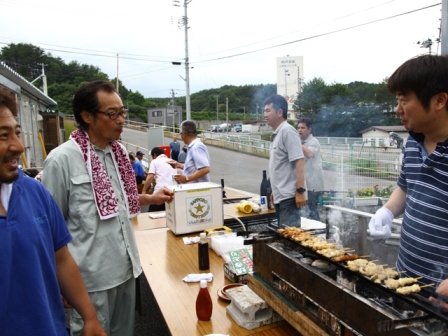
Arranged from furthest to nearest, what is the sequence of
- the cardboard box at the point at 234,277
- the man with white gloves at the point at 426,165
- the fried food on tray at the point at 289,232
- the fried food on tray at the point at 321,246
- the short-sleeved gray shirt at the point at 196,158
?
the short-sleeved gray shirt at the point at 196,158, the cardboard box at the point at 234,277, the fried food on tray at the point at 289,232, the fried food on tray at the point at 321,246, the man with white gloves at the point at 426,165

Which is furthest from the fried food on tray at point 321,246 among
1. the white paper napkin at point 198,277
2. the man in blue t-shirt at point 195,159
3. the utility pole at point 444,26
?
the man in blue t-shirt at point 195,159

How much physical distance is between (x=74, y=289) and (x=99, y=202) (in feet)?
1.62

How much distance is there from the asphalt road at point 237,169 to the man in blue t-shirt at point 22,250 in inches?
383

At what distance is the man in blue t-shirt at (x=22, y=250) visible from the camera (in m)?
1.24

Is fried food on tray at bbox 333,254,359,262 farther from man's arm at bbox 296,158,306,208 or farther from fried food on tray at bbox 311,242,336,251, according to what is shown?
man's arm at bbox 296,158,306,208

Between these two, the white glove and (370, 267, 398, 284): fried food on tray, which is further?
the white glove

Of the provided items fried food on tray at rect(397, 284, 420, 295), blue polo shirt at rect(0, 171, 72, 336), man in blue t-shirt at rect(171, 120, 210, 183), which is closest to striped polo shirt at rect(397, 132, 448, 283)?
fried food on tray at rect(397, 284, 420, 295)

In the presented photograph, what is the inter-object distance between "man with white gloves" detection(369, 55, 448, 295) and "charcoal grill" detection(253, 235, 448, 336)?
278 millimetres

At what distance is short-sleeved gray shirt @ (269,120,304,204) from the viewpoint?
3719 millimetres

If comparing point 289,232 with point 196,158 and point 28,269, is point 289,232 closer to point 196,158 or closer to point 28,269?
point 28,269

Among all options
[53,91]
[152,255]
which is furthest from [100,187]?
[53,91]

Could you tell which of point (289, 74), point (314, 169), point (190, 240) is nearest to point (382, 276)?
point (190, 240)

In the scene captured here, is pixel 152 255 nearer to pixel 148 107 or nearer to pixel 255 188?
pixel 255 188

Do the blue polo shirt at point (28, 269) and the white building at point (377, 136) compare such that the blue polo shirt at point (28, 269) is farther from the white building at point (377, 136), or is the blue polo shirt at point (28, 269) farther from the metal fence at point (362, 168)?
the white building at point (377, 136)
